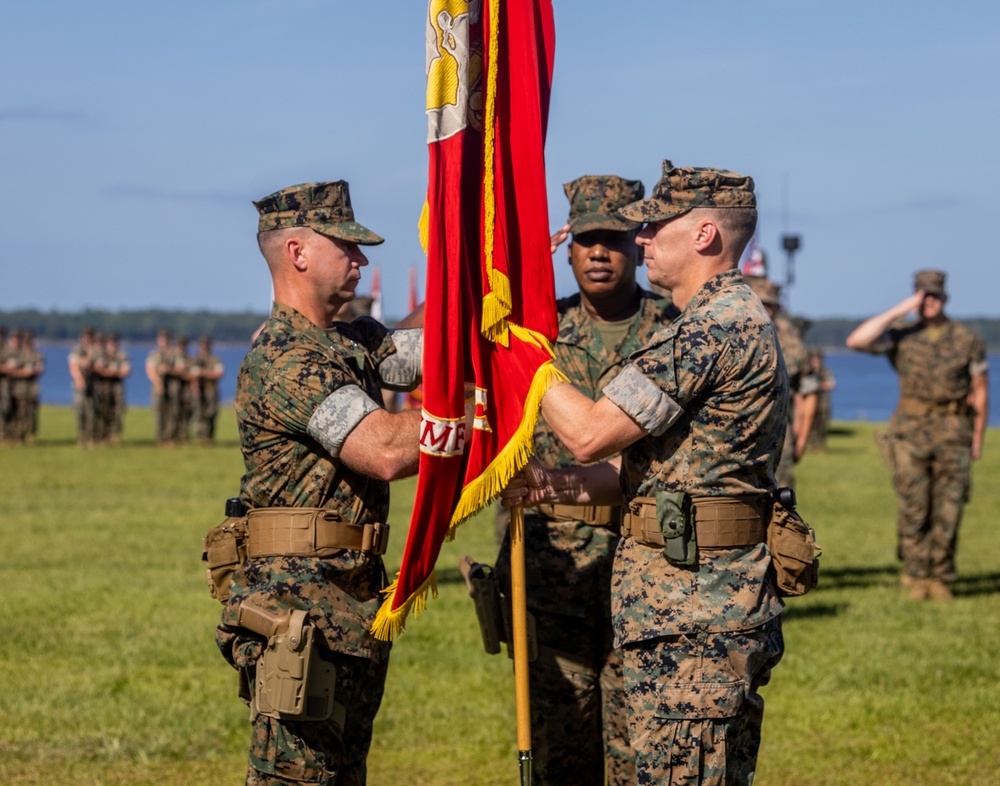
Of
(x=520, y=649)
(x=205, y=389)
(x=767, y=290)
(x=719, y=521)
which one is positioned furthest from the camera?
(x=205, y=389)

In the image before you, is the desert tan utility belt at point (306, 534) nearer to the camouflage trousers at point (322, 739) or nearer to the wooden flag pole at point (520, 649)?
the camouflage trousers at point (322, 739)

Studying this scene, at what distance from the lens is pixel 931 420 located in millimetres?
11938

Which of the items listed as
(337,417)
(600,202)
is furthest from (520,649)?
(600,202)

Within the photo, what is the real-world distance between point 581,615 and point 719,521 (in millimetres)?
1322

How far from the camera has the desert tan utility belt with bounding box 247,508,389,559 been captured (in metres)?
4.85

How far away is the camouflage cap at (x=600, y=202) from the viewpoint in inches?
239

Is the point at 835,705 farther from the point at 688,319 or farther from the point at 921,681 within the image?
the point at 688,319

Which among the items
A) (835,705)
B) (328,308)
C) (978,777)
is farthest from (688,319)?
(835,705)

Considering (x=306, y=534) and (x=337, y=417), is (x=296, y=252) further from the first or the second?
(x=306, y=534)

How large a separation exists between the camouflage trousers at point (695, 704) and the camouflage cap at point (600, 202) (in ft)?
6.56

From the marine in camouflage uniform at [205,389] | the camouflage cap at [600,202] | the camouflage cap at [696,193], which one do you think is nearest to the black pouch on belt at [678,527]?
the camouflage cap at [696,193]

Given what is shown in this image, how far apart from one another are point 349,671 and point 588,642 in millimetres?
1308

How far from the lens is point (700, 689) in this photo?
15.1 ft

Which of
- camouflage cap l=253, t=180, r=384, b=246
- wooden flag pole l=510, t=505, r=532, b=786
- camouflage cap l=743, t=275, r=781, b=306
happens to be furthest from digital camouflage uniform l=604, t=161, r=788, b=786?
camouflage cap l=743, t=275, r=781, b=306
